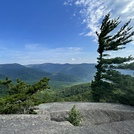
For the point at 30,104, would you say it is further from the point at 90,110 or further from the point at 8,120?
the point at 90,110

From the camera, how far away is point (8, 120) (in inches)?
367

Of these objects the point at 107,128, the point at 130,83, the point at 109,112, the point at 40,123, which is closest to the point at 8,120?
the point at 40,123

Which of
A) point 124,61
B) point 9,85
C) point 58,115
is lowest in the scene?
point 58,115

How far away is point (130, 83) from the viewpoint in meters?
16.4

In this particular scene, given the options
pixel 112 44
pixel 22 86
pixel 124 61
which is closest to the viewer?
pixel 22 86

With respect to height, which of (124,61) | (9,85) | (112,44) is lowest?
(9,85)

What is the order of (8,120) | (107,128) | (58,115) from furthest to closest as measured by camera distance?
(58,115) → (8,120) → (107,128)

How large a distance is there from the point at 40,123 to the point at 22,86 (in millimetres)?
6961

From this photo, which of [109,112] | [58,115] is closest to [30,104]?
[58,115]

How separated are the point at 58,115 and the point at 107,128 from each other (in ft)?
16.4

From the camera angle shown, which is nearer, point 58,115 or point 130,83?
point 58,115

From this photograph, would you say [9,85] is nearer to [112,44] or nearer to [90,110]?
[90,110]

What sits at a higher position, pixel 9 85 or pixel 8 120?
pixel 9 85

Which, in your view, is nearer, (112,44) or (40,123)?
(40,123)
